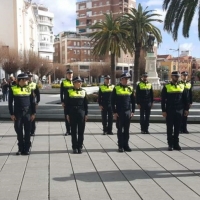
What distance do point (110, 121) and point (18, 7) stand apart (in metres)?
65.0

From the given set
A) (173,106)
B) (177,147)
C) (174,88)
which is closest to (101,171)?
(177,147)

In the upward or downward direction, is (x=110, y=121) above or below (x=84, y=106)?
below

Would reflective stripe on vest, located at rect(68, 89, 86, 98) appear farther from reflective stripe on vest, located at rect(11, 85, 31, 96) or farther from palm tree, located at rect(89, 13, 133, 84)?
palm tree, located at rect(89, 13, 133, 84)

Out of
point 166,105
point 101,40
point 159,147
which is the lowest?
point 159,147

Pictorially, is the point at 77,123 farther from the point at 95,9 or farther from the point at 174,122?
the point at 95,9

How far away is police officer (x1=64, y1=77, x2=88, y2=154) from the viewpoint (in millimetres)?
8797

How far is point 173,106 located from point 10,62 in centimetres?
4821

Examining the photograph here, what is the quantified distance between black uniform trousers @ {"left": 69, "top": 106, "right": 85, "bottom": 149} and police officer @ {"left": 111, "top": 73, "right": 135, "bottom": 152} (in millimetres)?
863

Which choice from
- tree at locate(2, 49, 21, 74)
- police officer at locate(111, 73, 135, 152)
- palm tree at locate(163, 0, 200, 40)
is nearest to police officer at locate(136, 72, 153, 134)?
police officer at locate(111, 73, 135, 152)

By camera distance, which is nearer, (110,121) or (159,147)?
(159,147)

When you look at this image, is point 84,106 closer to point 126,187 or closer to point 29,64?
point 126,187

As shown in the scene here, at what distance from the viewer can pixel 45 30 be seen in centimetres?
11125

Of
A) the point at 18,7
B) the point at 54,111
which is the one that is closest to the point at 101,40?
the point at 54,111

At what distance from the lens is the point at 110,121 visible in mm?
11906
